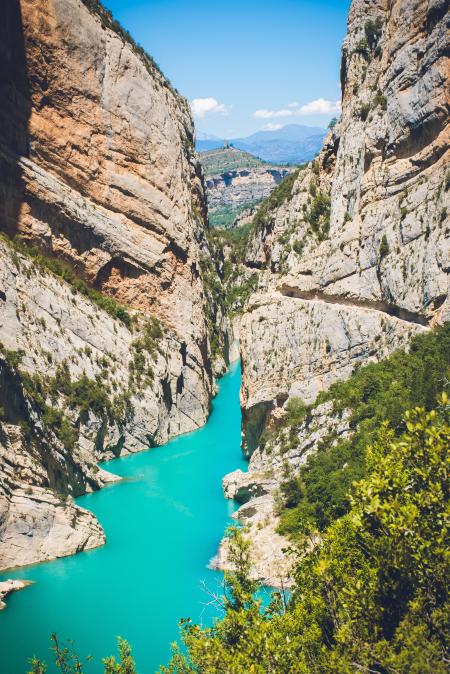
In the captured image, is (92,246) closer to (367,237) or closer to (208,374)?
(208,374)

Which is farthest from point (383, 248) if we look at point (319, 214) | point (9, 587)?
point (9, 587)

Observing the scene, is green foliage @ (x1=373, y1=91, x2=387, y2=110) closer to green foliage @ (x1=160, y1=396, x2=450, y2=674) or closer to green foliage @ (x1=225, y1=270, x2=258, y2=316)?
green foliage @ (x1=160, y1=396, x2=450, y2=674)

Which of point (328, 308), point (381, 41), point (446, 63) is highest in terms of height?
point (381, 41)

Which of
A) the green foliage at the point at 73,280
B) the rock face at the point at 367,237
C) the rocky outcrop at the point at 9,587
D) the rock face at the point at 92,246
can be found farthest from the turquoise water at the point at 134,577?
the green foliage at the point at 73,280

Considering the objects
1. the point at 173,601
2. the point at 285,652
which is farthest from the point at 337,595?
the point at 173,601

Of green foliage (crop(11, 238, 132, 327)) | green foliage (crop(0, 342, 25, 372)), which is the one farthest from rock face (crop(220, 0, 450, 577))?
green foliage (crop(0, 342, 25, 372))

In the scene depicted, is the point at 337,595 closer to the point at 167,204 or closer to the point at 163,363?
the point at 163,363
